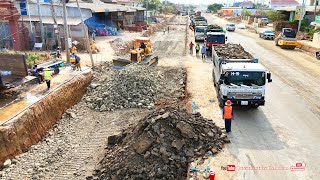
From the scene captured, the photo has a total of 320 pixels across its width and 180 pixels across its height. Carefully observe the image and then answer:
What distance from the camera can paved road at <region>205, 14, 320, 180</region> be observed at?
434 inches

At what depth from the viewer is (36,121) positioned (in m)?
15.0

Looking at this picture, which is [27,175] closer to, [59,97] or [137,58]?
[59,97]

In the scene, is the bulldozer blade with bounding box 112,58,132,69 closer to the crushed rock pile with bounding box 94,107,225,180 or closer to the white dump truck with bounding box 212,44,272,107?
the white dump truck with bounding box 212,44,272,107

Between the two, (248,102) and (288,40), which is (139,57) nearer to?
(248,102)

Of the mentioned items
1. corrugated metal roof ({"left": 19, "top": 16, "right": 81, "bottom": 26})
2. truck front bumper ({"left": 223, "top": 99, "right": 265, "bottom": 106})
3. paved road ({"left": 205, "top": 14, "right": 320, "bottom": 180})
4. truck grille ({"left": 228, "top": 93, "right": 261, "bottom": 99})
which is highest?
corrugated metal roof ({"left": 19, "top": 16, "right": 81, "bottom": 26})

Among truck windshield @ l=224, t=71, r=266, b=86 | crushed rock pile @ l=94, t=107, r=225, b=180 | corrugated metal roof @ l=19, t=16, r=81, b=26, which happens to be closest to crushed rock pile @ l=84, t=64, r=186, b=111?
truck windshield @ l=224, t=71, r=266, b=86

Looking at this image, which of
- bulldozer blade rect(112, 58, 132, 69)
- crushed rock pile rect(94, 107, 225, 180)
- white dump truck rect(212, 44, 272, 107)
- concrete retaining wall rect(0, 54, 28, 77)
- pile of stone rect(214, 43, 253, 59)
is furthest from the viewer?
bulldozer blade rect(112, 58, 132, 69)

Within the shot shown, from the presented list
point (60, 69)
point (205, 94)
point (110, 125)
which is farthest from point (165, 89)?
point (60, 69)

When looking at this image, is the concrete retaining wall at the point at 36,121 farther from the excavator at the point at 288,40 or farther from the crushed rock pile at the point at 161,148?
the excavator at the point at 288,40

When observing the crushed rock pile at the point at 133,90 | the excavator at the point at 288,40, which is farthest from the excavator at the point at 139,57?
the excavator at the point at 288,40

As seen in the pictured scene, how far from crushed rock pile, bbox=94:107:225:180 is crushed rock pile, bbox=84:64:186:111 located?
5613 mm

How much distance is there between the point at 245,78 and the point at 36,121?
34.0 feet

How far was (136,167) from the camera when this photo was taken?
10633mm

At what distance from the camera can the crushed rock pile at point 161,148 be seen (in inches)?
417
